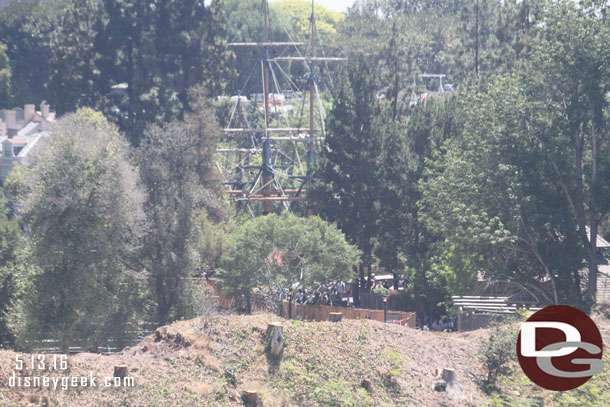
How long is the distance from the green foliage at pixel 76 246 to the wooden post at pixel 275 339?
13489 millimetres

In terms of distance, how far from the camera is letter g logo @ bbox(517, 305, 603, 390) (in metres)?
26.1

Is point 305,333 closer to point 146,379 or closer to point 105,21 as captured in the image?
point 146,379

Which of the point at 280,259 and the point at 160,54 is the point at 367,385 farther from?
the point at 160,54

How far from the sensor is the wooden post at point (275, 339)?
24.8m

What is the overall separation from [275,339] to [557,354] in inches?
332

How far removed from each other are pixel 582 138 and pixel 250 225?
16739 mm

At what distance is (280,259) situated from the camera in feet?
146

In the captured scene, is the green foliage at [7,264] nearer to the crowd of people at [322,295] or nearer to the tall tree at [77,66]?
the crowd of people at [322,295]

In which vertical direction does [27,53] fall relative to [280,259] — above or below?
above

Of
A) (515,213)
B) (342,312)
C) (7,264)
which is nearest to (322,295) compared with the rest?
(342,312)

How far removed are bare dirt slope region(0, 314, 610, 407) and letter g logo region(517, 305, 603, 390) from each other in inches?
65.2

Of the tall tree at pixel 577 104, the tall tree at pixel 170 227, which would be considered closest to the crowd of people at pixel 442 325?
the tall tree at pixel 577 104

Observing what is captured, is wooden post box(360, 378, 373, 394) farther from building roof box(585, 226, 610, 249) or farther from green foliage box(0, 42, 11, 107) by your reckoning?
green foliage box(0, 42, 11, 107)

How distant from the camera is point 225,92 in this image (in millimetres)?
73438
